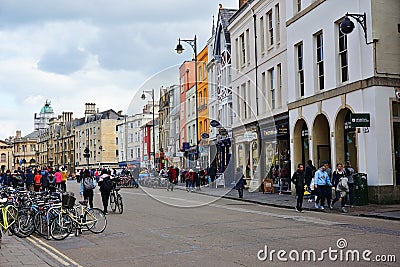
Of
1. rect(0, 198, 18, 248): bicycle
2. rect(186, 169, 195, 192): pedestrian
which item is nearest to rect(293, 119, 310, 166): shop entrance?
rect(186, 169, 195, 192): pedestrian

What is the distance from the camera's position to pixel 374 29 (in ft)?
74.3

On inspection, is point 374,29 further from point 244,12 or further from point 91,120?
point 91,120

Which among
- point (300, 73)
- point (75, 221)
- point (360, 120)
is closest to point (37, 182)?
A: point (300, 73)

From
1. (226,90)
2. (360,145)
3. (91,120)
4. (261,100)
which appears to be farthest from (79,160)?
(360,145)

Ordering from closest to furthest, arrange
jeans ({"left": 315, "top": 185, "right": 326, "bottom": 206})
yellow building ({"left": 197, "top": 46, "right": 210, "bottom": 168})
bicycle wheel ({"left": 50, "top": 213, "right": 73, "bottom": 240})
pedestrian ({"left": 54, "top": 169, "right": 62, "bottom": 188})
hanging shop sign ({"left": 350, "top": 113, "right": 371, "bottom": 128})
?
bicycle wheel ({"left": 50, "top": 213, "right": 73, "bottom": 240}) < jeans ({"left": 315, "top": 185, "right": 326, "bottom": 206}) < hanging shop sign ({"left": 350, "top": 113, "right": 371, "bottom": 128}) < pedestrian ({"left": 54, "top": 169, "right": 62, "bottom": 188}) < yellow building ({"left": 197, "top": 46, "right": 210, "bottom": 168})

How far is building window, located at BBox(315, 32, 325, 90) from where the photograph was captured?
89.0ft

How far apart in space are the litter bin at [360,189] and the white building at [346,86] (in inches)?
13.2

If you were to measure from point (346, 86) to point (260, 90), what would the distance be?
12.6 meters

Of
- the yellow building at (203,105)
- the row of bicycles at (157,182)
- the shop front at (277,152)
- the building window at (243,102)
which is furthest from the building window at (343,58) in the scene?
the yellow building at (203,105)

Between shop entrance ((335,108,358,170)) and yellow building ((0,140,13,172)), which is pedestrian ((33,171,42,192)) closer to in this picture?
shop entrance ((335,108,358,170))

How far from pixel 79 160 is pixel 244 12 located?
3638 inches

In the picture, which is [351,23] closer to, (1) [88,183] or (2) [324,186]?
(2) [324,186]

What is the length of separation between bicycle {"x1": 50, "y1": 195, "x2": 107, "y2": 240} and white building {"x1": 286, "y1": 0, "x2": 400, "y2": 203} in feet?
36.4

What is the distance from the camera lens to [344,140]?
2558 cm
